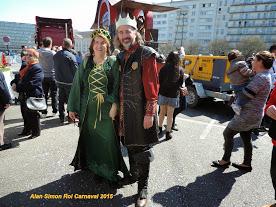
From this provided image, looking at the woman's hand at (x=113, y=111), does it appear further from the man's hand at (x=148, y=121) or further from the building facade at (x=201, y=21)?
the building facade at (x=201, y=21)

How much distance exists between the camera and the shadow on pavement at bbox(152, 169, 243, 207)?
→ 301cm

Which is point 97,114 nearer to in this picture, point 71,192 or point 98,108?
point 98,108

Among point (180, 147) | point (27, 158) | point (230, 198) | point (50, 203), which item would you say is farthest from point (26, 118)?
point (230, 198)

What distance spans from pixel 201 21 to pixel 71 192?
90.8m

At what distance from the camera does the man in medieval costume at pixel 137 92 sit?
8.72 ft

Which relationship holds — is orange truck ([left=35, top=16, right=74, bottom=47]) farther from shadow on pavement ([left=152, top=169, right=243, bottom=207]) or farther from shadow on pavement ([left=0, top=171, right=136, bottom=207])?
shadow on pavement ([left=152, top=169, right=243, bottom=207])

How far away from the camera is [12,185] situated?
3.25 meters

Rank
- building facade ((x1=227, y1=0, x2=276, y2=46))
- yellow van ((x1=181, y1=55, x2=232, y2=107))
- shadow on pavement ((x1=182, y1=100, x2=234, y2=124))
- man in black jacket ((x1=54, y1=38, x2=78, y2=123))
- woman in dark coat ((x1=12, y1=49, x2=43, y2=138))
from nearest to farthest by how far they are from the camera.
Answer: woman in dark coat ((x1=12, y1=49, x2=43, y2=138))
man in black jacket ((x1=54, y1=38, x2=78, y2=123))
shadow on pavement ((x1=182, y1=100, x2=234, y2=124))
yellow van ((x1=181, y1=55, x2=232, y2=107))
building facade ((x1=227, y1=0, x2=276, y2=46))

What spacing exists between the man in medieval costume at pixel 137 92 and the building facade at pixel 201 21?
8018 cm

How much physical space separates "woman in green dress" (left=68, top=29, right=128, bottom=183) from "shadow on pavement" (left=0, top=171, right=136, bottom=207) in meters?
A: 0.17

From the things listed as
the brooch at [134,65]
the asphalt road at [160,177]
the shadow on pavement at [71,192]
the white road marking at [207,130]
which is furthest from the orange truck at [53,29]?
the brooch at [134,65]

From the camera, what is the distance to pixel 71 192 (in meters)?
3.13

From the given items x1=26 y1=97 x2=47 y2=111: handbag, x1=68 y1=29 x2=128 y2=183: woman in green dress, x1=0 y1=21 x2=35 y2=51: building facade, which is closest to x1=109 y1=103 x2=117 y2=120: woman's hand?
x1=68 y1=29 x2=128 y2=183: woman in green dress

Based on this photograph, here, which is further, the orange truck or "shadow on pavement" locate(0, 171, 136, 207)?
the orange truck
